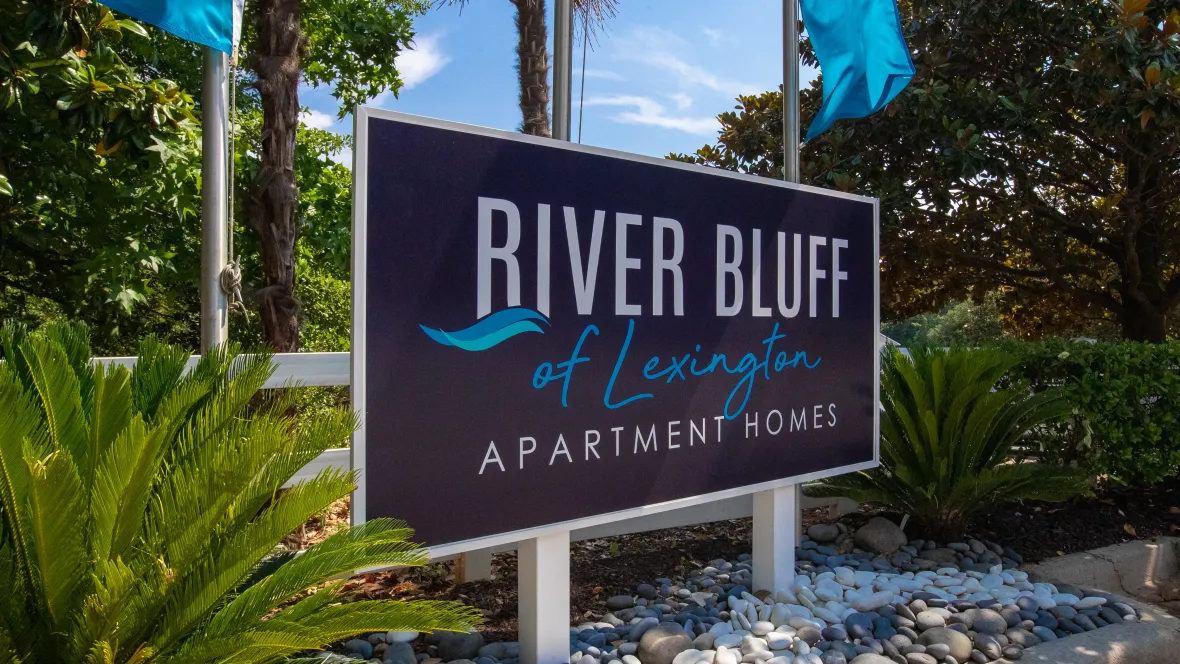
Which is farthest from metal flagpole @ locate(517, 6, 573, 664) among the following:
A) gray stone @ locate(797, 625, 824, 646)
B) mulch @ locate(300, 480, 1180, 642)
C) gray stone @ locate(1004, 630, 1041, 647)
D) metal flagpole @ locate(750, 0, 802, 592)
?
gray stone @ locate(1004, 630, 1041, 647)

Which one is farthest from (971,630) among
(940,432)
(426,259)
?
(426,259)

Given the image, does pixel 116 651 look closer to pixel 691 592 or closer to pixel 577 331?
pixel 577 331

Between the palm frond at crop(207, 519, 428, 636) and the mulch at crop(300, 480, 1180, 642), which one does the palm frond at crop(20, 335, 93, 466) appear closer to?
the palm frond at crop(207, 519, 428, 636)

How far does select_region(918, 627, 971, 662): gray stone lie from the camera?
3.91m

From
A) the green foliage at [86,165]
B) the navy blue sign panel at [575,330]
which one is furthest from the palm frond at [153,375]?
the green foliage at [86,165]

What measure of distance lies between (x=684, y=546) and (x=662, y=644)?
6.33 feet

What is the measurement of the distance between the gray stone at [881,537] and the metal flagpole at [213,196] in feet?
13.1

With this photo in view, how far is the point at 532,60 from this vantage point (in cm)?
928

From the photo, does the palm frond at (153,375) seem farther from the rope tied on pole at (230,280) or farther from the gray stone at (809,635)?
the gray stone at (809,635)

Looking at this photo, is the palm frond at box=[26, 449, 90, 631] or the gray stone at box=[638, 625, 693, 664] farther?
the gray stone at box=[638, 625, 693, 664]

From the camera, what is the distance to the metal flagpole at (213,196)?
13.7 feet

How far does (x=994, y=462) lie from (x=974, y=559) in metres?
0.72

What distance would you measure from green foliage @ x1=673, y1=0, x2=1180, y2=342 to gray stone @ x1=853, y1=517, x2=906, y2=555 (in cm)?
327

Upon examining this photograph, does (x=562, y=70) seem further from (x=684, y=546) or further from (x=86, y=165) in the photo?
(x=86, y=165)
